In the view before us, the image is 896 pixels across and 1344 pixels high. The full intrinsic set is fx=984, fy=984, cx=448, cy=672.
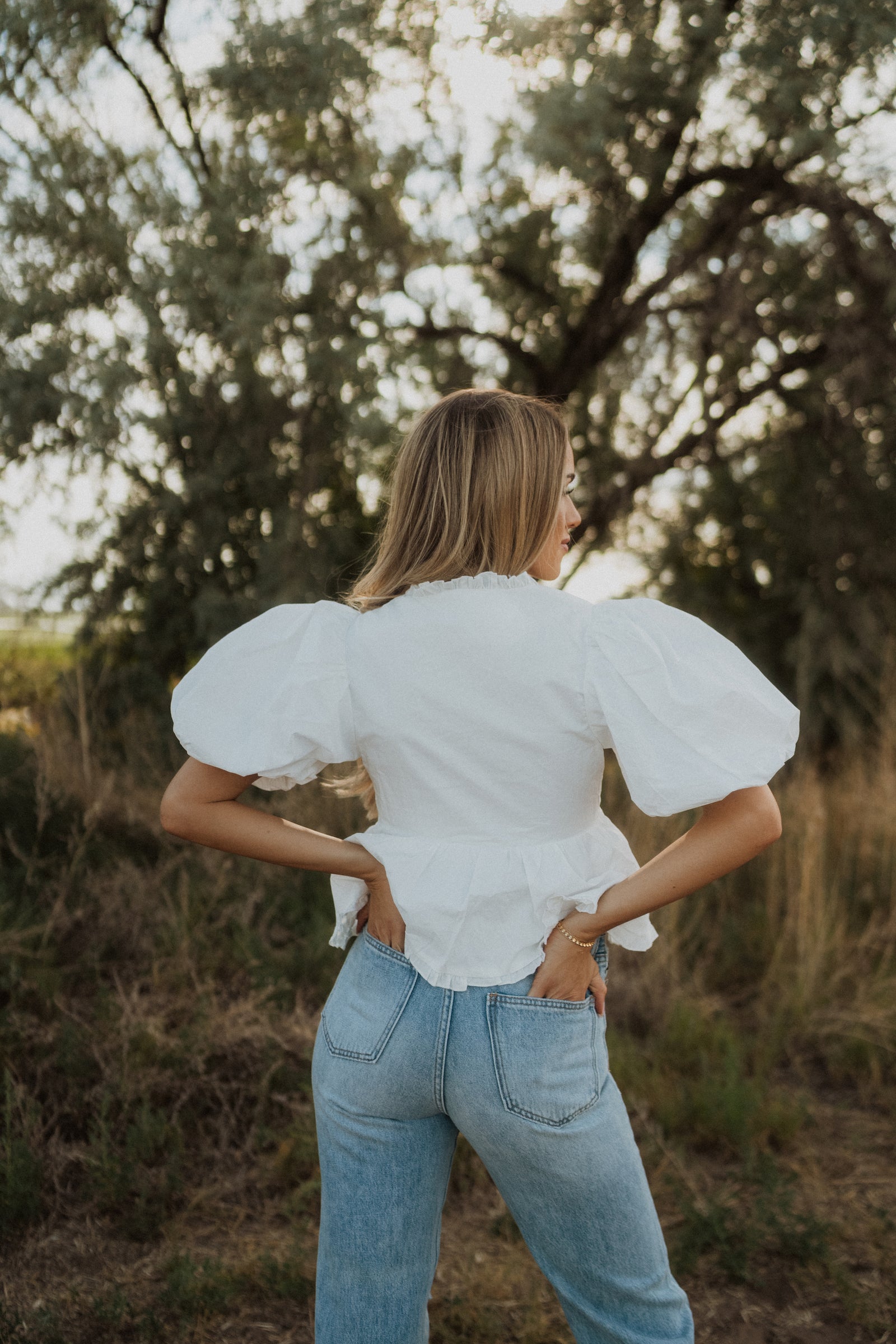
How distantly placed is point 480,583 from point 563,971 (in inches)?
21.2

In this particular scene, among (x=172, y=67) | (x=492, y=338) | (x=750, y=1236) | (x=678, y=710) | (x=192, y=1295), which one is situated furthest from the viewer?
(x=492, y=338)

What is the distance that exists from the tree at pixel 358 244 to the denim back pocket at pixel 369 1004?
3.30 m

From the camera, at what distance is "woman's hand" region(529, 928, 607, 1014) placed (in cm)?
131

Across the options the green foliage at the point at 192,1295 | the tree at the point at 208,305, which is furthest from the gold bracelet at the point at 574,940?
the tree at the point at 208,305

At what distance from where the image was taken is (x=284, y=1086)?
125 inches

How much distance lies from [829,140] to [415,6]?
2.08 metres

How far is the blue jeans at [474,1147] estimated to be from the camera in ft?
4.14

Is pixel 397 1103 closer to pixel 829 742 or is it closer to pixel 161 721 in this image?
pixel 161 721

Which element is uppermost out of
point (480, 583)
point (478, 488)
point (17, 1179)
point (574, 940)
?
point (478, 488)

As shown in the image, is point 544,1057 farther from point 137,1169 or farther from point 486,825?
point 137,1169

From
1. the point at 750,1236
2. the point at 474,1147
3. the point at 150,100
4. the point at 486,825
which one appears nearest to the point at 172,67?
the point at 150,100

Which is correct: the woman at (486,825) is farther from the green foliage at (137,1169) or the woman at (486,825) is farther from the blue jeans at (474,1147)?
the green foliage at (137,1169)

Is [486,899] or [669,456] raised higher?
[669,456]

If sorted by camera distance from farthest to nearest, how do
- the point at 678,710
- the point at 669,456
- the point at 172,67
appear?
the point at 669,456 → the point at 172,67 → the point at 678,710
